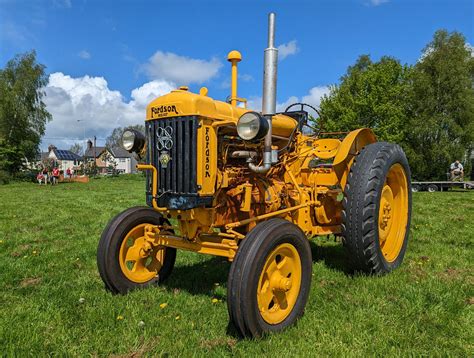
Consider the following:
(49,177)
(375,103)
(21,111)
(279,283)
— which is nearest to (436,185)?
(375,103)

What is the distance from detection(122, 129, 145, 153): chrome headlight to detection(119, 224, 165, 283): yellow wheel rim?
0.79 meters

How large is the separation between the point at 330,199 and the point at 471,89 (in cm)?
2880

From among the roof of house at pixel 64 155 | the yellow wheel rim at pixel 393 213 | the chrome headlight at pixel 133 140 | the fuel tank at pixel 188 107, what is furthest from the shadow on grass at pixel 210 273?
the roof of house at pixel 64 155

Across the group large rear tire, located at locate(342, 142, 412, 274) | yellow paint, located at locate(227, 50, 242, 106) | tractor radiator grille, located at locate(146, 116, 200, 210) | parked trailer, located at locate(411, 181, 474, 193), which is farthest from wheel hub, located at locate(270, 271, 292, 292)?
parked trailer, located at locate(411, 181, 474, 193)

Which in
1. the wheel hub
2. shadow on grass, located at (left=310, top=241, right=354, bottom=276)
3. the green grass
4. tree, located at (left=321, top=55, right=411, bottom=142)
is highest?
tree, located at (left=321, top=55, right=411, bottom=142)

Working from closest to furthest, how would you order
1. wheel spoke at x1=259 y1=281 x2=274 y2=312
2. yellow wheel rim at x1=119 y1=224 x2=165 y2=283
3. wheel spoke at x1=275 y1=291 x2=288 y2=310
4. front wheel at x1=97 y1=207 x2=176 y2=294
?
wheel spoke at x1=259 y1=281 x2=274 y2=312 < wheel spoke at x1=275 y1=291 x2=288 y2=310 < front wheel at x1=97 y1=207 x2=176 y2=294 < yellow wheel rim at x1=119 y1=224 x2=165 y2=283

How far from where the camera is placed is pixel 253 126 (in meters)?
3.09

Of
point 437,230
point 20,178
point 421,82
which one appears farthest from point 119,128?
point 437,230

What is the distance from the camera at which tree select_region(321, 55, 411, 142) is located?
1182 inches

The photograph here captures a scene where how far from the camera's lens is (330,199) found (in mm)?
4656

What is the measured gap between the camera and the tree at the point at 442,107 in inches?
1072

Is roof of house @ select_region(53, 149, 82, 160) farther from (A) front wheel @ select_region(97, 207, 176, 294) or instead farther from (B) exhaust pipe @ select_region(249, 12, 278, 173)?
(B) exhaust pipe @ select_region(249, 12, 278, 173)

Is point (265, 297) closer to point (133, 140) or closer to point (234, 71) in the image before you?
point (133, 140)

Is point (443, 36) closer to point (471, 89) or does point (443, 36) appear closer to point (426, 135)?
point (471, 89)
